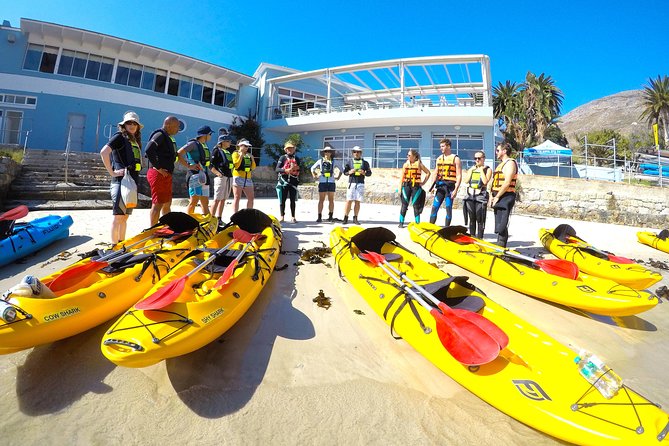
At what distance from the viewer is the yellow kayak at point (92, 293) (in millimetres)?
2010

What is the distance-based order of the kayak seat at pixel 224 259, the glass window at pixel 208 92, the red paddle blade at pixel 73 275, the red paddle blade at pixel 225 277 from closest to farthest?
the red paddle blade at pixel 73 275 < the red paddle blade at pixel 225 277 < the kayak seat at pixel 224 259 < the glass window at pixel 208 92

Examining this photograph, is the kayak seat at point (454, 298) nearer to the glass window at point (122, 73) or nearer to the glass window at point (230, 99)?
the glass window at point (122, 73)

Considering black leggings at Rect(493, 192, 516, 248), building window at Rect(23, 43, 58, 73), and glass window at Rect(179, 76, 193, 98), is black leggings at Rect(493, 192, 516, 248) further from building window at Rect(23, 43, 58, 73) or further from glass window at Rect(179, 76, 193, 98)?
building window at Rect(23, 43, 58, 73)

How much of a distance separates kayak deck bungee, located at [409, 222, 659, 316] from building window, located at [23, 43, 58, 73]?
2256 centimetres

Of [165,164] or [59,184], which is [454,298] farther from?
[59,184]

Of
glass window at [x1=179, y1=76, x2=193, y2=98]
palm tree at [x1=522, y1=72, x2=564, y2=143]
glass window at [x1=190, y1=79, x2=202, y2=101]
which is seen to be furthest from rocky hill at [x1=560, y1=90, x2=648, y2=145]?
glass window at [x1=179, y1=76, x2=193, y2=98]

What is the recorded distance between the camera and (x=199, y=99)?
20250 mm

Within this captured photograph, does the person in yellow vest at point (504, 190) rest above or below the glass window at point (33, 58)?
below

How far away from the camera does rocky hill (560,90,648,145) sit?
74.8 m

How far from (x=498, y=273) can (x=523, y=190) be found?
A: 10.8 m

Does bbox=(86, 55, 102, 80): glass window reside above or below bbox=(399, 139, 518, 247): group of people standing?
above

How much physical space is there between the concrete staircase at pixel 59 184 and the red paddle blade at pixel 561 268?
10.6 m

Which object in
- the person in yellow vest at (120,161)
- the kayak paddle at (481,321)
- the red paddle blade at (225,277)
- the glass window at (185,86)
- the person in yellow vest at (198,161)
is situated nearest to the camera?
the kayak paddle at (481,321)

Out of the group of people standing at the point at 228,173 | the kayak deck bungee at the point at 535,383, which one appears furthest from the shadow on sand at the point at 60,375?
the kayak deck bungee at the point at 535,383
